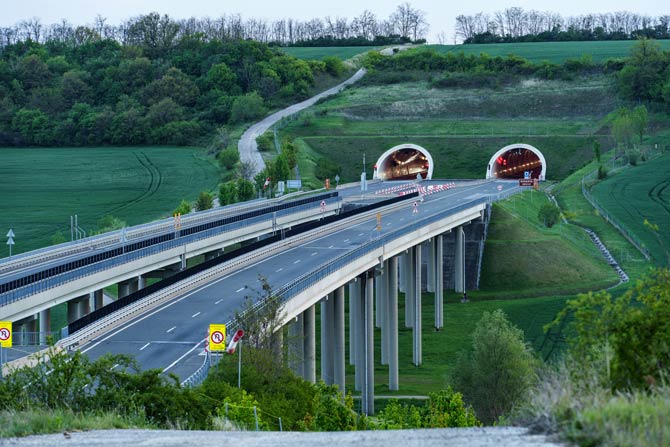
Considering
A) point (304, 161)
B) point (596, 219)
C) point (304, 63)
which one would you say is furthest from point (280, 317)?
point (304, 63)

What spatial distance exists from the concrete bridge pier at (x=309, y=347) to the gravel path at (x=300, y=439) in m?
25.5

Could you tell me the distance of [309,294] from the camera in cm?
4403

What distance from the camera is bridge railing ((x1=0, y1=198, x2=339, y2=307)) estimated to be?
40119 mm

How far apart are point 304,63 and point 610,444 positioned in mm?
171869

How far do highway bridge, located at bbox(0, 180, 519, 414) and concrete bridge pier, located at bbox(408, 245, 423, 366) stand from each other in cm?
7

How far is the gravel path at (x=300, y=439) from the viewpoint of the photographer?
16266mm

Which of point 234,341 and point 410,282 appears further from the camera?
→ point 410,282

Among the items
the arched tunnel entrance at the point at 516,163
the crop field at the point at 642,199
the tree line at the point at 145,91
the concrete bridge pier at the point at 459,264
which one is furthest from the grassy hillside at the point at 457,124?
the concrete bridge pier at the point at 459,264

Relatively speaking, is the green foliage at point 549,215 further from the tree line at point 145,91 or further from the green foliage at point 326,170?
the tree line at point 145,91

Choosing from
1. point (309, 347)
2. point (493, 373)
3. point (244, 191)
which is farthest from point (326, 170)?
point (309, 347)

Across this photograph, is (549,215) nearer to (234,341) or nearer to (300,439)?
(234,341)

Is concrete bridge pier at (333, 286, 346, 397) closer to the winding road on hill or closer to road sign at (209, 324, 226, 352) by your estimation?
road sign at (209, 324, 226, 352)

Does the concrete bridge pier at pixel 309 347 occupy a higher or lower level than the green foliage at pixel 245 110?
lower

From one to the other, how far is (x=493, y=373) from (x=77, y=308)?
1847cm
